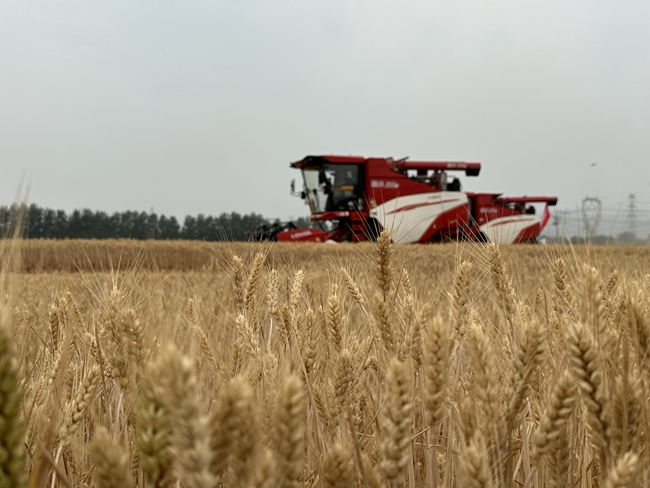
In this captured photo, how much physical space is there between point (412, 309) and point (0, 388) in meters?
1.04

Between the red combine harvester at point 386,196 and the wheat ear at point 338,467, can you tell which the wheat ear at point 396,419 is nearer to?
the wheat ear at point 338,467

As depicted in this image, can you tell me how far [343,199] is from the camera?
56.1 feet

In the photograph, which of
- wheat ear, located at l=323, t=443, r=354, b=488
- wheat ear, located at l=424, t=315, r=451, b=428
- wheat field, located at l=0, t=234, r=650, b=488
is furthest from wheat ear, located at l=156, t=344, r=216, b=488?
wheat ear, located at l=424, t=315, r=451, b=428

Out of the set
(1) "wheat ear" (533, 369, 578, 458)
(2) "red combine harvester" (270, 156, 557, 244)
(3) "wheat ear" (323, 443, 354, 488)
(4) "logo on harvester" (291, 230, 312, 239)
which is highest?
(2) "red combine harvester" (270, 156, 557, 244)

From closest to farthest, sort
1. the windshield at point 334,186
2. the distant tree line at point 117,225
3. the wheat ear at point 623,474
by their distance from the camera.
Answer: the wheat ear at point 623,474
the windshield at point 334,186
the distant tree line at point 117,225

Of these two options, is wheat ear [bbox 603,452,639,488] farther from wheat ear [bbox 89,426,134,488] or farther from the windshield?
the windshield

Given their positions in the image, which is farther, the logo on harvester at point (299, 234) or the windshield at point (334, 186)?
the logo on harvester at point (299, 234)

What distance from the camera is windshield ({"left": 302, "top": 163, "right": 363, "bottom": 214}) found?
17078 mm

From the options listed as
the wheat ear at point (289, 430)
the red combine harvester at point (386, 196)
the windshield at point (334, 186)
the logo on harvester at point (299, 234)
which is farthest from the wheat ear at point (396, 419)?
the logo on harvester at point (299, 234)

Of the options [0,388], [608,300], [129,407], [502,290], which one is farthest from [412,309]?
[0,388]

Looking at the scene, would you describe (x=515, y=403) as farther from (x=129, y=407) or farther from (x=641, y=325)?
(x=129, y=407)

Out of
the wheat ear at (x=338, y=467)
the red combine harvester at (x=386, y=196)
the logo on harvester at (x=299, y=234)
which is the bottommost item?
the wheat ear at (x=338, y=467)

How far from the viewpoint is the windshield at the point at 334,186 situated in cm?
1708

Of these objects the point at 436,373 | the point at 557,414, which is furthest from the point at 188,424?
the point at 557,414
